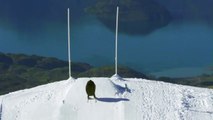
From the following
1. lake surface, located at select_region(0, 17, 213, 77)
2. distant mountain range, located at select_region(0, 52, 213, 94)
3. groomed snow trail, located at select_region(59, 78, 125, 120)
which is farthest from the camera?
lake surface, located at select_region(0, 17, 213, 77)

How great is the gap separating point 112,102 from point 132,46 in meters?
59.1

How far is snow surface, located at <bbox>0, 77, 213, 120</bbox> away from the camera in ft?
42.9

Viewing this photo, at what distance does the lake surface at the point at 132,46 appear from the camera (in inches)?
2717

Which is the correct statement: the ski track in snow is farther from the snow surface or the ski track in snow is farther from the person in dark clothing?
the person in dark clothing

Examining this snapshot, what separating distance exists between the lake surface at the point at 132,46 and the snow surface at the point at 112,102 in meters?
51.9

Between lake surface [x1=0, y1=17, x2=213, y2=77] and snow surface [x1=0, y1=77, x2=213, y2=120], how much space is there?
170 ft

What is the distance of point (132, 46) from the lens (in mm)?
72438

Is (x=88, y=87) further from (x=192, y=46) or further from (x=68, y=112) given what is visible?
(x=192, y=46)

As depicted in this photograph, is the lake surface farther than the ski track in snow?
Yes

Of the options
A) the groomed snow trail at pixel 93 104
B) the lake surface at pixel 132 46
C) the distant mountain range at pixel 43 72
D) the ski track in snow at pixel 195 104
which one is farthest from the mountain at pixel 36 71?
the groomed snow trail at pixel 93 104

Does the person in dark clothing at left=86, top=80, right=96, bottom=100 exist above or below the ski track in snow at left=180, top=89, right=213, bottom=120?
above

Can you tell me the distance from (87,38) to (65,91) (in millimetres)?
60654

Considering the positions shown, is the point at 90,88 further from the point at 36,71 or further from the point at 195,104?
the point at 36,71

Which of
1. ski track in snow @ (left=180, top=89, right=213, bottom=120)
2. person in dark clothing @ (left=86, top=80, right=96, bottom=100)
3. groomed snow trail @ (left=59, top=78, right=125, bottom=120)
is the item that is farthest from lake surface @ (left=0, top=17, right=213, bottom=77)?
person in dark clothing @ (left=86, top=80, right=96, bottom=100)
